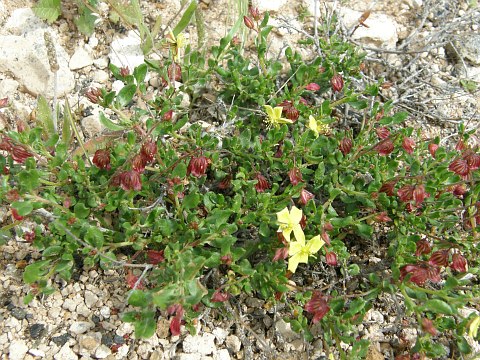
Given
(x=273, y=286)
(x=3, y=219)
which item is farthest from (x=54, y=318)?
(x=273, y=286)

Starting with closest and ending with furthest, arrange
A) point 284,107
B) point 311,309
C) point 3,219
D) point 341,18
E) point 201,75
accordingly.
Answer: point 311,309 < point 3,219 < point 284,107 < point 201,75 < point 341,18

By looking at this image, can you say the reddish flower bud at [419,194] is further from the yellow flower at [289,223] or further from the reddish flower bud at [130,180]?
the reddish flower bud at [130,180]

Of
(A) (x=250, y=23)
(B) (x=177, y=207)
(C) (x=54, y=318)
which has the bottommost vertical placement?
(C) (x=54, y=318)

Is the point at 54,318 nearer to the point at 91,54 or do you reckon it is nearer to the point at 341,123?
the point at 91,54

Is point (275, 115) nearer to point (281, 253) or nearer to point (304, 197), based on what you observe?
point (304, 197)

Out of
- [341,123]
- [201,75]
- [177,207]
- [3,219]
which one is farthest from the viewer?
[341,123]

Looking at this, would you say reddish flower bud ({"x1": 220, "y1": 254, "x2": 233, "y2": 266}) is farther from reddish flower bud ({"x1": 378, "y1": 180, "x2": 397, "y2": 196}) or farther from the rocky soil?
reddish flower bud ({"x1": 378, "y1": 180, "x2": 397, "y2": 196})

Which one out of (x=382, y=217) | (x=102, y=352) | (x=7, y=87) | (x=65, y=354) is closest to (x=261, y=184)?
(x=382, y=217)

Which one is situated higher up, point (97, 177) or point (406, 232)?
point (97, 177)
